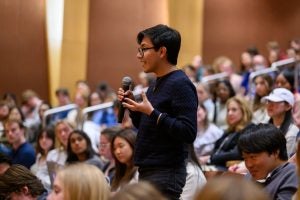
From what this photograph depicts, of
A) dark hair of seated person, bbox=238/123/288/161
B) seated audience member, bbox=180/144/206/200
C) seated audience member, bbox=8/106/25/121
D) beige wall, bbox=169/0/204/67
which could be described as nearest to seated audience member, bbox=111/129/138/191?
seated audience member, bbox=180/144/206/200

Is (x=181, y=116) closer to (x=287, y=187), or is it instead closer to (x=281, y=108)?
(x=287, y=187)

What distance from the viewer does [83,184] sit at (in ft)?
8.22

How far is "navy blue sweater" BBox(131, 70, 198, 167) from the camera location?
3.01 meters

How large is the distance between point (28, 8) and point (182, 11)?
9.55ft

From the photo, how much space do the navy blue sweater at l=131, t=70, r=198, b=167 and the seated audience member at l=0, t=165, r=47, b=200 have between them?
62cm

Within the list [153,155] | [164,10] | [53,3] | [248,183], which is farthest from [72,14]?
[248,183]

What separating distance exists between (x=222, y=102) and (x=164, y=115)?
4.39m

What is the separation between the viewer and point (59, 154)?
20.0 ft

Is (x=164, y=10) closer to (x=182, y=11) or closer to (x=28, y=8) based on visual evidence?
(x=182, y=11)

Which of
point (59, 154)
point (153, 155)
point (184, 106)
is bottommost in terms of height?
point (59, 154)

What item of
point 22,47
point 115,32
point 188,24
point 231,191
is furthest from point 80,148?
point 188,24

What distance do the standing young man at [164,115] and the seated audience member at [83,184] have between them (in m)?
0.52

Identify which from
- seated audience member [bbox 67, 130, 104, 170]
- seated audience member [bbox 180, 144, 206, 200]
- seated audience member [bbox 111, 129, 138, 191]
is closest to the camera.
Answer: seated audience member [bbox 180, 144, 206, 200]

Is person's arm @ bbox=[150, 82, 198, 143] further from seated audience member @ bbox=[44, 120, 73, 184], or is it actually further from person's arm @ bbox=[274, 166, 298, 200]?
seated audience member @ bbox=[44, 120, 73, 184]
